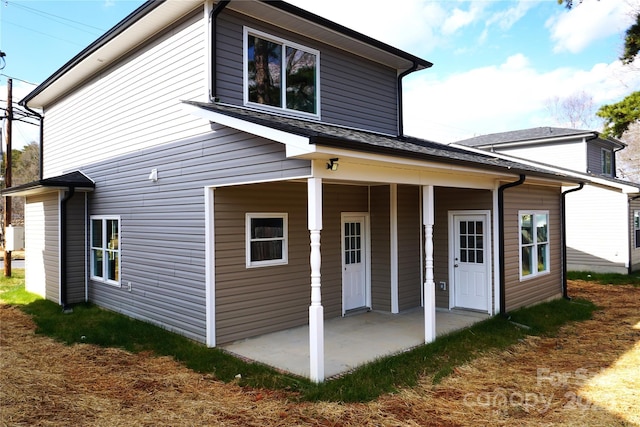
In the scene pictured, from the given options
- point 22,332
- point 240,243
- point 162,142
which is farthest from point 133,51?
point 22,332

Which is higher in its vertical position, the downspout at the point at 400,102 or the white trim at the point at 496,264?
the downspout at the point at 400,102

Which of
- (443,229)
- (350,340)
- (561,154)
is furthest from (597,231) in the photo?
(350,340)

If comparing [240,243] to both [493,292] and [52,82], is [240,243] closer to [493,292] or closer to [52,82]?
[493,292]

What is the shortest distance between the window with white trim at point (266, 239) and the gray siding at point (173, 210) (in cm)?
80

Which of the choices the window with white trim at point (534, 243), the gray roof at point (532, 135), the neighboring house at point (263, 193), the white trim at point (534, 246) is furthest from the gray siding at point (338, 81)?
the gray roof at point (532, 135)

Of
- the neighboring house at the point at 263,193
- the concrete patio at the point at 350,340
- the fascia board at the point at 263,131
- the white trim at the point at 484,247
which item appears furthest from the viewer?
the white trim at the point at 484,247

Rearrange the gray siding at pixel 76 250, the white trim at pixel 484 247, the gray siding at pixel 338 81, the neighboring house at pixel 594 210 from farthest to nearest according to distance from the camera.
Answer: the neighboring house at pixel 594 210 < the gray siding at pixel 76 250 < the white trim at pixel 484 247 < the gray siding at pixel 338 81

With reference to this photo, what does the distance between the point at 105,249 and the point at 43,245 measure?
9.32 feet

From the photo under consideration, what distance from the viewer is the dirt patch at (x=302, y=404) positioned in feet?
14.2

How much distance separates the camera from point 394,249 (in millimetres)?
8836

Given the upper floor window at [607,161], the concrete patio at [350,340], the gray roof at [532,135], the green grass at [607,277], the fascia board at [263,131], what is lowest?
the green grass at [607,277]

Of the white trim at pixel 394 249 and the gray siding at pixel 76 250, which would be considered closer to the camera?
the white trim at pixel 394 249

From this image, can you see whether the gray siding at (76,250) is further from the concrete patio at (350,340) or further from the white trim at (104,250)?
the concrete patio at (350,340)

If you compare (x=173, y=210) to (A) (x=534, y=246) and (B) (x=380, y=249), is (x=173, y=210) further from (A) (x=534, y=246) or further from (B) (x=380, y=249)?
(A) (x=534, y=246)
